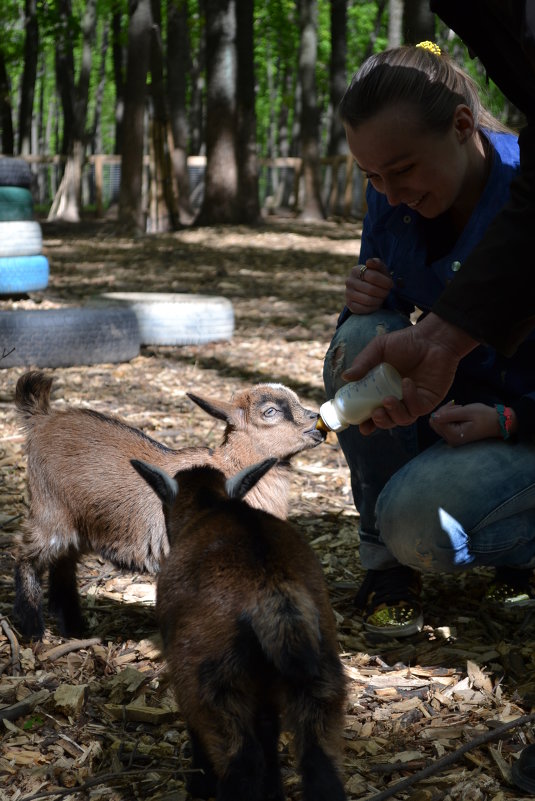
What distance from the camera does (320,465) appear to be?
17.0 feet

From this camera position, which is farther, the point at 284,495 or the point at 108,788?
the point at 284,495

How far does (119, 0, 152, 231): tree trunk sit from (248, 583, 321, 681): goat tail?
45.5ft

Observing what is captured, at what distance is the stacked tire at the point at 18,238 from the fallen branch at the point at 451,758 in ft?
22.5

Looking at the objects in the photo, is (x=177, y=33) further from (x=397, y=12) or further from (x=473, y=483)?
(x=473, y=483)

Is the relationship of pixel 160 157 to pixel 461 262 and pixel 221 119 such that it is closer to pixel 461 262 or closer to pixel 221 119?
pixel 221 119

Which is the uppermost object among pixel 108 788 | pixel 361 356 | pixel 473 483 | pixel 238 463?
pixel 361 356

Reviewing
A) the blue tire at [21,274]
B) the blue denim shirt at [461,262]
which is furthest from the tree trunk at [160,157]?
the blue denim shirt at [461,262]

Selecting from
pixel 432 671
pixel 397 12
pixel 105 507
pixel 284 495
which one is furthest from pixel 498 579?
pixel 397 12

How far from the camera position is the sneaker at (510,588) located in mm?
3529

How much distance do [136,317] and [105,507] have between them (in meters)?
3.68

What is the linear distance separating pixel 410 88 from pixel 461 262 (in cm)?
60

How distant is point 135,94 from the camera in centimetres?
1519

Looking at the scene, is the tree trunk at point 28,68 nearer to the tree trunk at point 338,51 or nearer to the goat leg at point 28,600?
the tree trunk at point 338,51

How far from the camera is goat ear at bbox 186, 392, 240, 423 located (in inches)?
164
